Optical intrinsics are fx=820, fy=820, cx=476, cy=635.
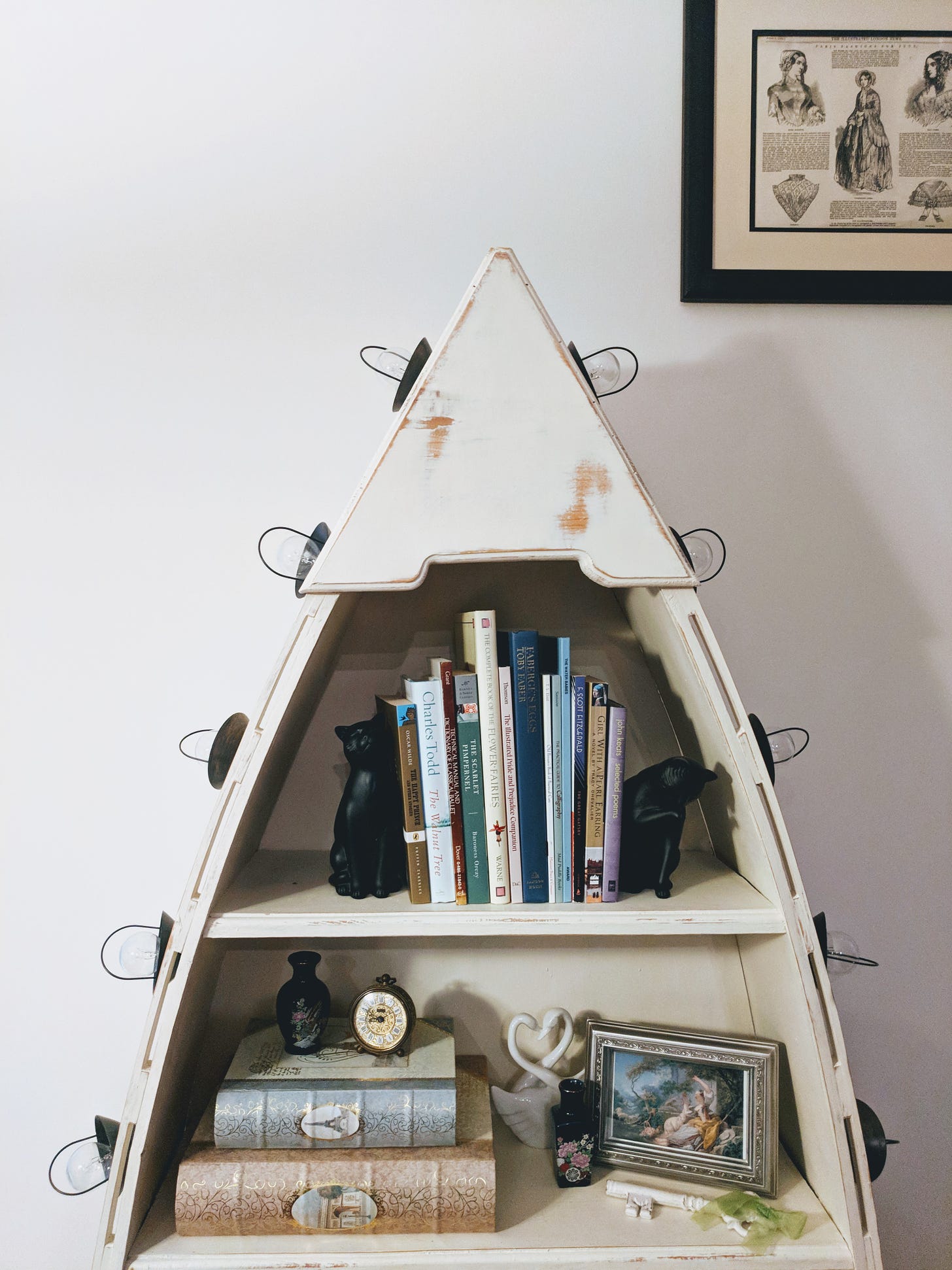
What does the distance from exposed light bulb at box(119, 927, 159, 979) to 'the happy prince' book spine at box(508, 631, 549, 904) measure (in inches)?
17.3

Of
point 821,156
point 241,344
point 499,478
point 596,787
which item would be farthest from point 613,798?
point 821,156

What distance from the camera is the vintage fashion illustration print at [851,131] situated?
1210mm

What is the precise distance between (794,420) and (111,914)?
1.24 meters

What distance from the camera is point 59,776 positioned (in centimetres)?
120

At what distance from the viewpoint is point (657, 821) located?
96cm

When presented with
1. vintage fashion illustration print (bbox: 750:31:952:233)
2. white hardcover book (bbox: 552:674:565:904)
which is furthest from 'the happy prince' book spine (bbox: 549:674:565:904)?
vintage fashion illustration print (bbox: 750:31:952:233)

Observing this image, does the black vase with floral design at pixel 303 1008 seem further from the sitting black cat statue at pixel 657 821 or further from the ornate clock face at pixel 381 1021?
the sitting black cat statue at pixel 657 821

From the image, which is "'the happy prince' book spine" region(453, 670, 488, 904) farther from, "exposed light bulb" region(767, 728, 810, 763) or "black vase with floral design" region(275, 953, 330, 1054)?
"exposed light bulb" region(767, 728, 810, 763)

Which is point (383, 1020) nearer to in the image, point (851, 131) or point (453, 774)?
point (453, 774)

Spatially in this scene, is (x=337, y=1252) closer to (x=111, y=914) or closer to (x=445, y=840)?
(x=445, y=840)

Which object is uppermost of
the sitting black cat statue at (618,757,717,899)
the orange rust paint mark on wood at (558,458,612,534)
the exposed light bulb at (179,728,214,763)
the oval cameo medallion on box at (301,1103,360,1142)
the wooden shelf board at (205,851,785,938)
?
the orange rust paint mark on wood at (558,458,612,534)

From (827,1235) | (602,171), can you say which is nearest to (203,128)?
(602,171)

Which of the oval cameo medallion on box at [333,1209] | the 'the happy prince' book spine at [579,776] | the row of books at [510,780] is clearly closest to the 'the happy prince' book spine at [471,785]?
the row of books at [510,780]

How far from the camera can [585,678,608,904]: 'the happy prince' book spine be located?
0.94 meters
